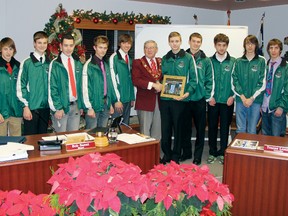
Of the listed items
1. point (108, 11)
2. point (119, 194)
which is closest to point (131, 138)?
point (119, 194)

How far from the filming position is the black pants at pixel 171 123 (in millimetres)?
4168

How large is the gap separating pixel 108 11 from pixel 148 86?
2688 mm

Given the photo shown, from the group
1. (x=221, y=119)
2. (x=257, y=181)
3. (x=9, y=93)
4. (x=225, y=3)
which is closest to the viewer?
(x=257, y=181)

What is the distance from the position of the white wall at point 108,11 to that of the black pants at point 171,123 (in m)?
2.66

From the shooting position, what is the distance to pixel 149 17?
641cm

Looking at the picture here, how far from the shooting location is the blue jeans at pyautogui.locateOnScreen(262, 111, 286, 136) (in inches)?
167

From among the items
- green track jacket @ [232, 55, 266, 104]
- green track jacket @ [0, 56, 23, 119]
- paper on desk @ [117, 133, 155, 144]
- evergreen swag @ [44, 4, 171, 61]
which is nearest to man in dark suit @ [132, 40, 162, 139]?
green track jacket @ [232, 55, 266, 104]

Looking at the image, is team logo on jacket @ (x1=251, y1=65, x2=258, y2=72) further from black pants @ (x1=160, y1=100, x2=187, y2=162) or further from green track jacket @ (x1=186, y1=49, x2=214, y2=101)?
black pants @ (x1=160, y1=100, x2=187, y2=162)

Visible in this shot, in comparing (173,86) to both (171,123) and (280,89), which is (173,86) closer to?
(171,123)

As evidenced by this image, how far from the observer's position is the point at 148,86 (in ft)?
13.4

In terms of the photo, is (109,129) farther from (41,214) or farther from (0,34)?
(0,34)

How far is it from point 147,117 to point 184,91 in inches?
21.4

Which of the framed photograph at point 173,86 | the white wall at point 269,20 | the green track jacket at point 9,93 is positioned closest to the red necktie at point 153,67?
the framed photograph at point 173,86

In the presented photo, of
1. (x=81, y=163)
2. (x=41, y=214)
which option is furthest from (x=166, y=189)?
(x=41, y=214)
